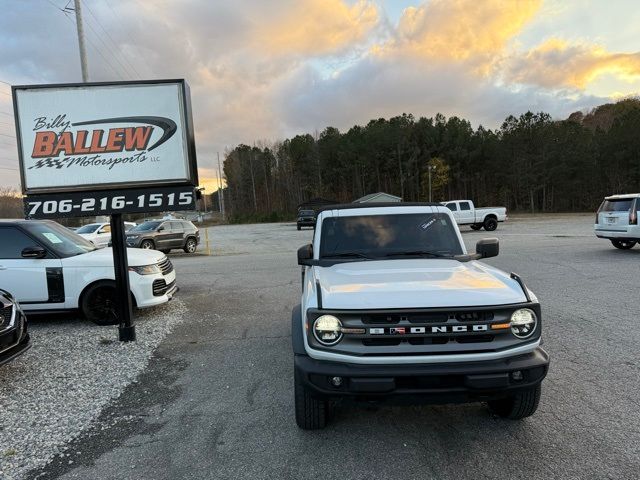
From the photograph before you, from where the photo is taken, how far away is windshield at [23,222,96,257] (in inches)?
269

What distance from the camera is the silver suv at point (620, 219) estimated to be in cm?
1290

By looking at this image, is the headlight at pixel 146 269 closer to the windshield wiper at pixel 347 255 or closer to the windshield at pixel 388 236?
the windshield at pixel 388 236

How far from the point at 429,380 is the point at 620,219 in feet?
44.2

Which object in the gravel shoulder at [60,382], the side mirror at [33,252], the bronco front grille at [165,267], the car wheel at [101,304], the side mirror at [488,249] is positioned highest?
the side mirror at [33,252]

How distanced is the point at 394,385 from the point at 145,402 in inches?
105

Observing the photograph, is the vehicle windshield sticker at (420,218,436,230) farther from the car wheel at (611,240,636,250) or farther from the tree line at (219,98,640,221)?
the tree line at (219,98,640,221)

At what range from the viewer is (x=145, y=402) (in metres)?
4.21

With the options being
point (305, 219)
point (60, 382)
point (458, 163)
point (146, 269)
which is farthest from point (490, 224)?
point (458, 163)

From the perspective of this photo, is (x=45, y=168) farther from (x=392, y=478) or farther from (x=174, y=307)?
(x=392, y=478)

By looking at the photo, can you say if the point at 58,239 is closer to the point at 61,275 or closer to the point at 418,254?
the point at 61,275

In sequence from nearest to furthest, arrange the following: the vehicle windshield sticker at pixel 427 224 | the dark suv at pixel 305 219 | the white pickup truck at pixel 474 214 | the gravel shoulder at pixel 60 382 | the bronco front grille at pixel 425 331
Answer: the bronco front grille at pixel 425 331, the gravel shoulder at pixel 60 382, the vehicle windshield sticker at pixel 427 224, the white pickup truck at pixel 474 214, the dark suv at pixel 305 219

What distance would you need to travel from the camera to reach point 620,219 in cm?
1323

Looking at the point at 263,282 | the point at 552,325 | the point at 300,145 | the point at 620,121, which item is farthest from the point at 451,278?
the point at 300,145

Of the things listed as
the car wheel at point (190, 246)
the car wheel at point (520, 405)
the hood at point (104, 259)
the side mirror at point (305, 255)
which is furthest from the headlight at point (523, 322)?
the car wheel at point (190, 246)
